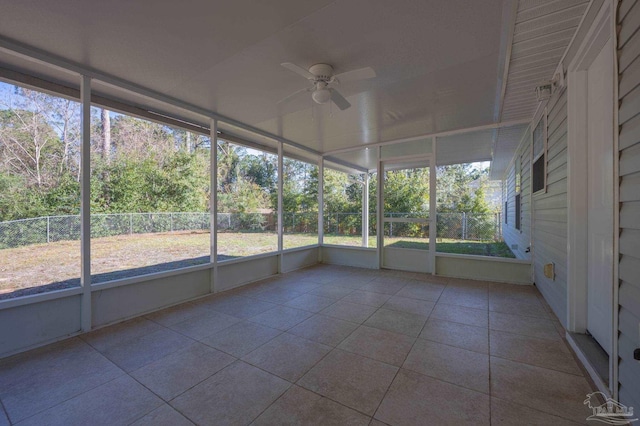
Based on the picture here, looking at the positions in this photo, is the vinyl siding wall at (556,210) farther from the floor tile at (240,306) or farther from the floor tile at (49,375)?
the floor tile at (49,375)

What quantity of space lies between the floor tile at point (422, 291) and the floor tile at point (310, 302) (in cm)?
105

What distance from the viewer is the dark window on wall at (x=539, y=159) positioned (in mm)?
3141

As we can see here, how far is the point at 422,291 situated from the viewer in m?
3.81

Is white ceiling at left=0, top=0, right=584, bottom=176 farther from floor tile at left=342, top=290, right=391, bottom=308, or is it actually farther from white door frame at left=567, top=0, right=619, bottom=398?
floor tile at left=342, top=290, right=391, bottom=308

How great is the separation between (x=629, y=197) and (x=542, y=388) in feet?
4.27

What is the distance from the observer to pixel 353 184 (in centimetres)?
661

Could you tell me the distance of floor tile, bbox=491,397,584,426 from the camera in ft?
4.69

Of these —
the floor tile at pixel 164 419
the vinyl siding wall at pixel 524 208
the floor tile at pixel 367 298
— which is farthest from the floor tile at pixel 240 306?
the vinyl siding wall at pixel 524 208

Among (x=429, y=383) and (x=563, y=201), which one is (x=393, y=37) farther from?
(x=429, y=383)

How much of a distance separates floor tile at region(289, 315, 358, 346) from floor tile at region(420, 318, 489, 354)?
73 centimetres

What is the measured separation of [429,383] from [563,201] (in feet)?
7.26

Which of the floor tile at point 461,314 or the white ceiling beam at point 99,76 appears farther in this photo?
the floor tile at point 461,314

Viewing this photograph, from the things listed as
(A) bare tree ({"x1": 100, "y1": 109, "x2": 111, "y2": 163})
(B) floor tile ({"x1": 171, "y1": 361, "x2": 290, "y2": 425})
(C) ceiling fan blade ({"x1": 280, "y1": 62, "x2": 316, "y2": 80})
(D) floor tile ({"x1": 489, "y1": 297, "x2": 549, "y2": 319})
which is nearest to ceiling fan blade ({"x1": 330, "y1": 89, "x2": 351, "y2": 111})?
(C) ceiling fan blade ({"x1": 280, "y1": 62, "x2": 316, "y2": 80})

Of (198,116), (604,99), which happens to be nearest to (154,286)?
(198,116)
